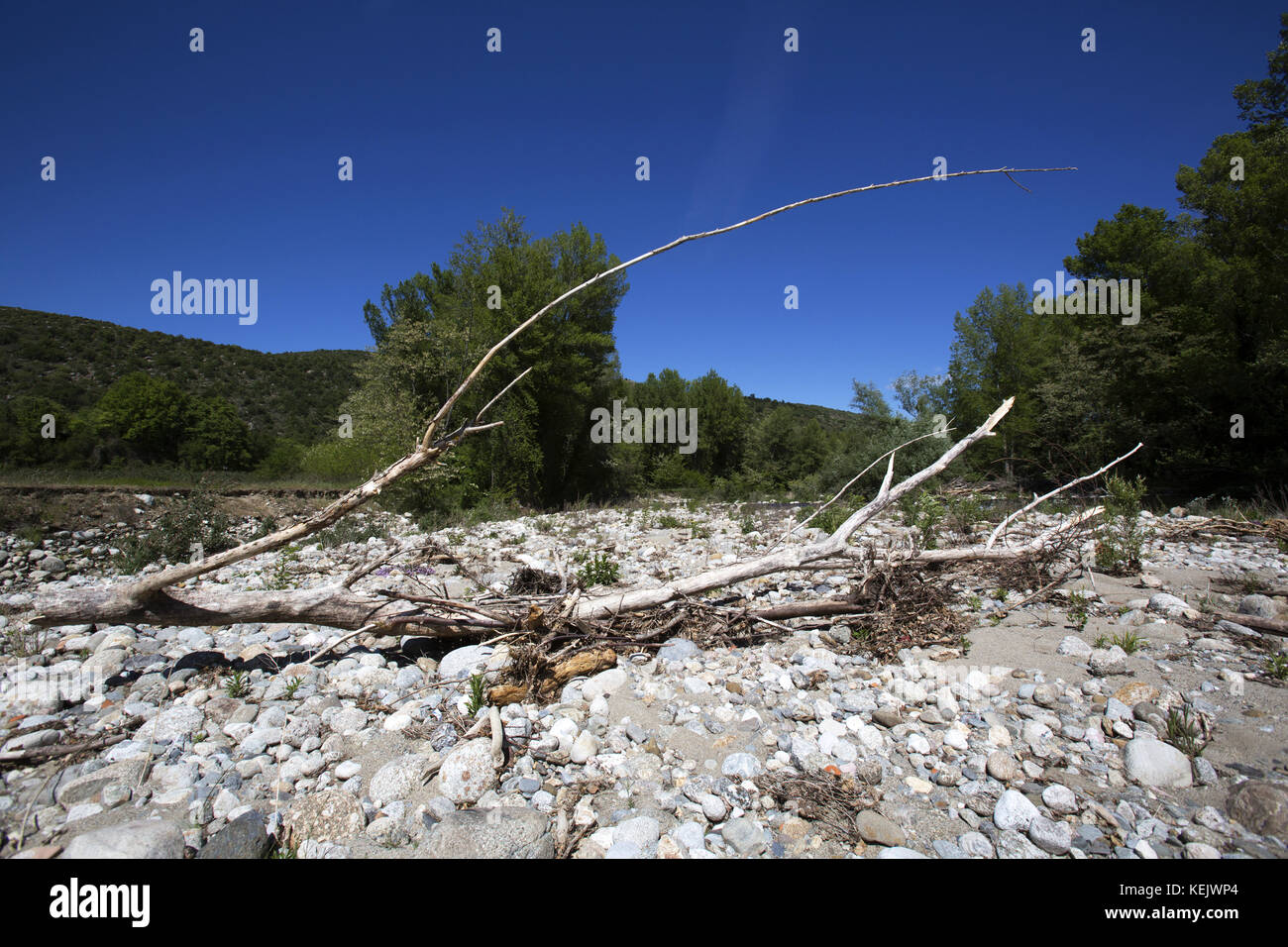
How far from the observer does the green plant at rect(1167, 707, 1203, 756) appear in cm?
233

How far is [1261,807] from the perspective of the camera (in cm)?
191

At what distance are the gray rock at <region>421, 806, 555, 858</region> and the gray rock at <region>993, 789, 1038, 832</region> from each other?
164 cm

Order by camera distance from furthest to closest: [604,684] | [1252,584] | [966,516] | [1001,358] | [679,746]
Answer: [1001,358] → [966,516] → [1252,584] → [604,684] → [679,746]

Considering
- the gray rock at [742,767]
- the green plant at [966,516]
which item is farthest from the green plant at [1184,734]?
the green plant at [966,516]

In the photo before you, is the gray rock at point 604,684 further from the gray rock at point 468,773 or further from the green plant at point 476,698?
the gray rock at point 468,773

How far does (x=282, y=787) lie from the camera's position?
2307mm

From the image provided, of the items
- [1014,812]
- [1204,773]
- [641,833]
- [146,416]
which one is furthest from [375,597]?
[146,416]

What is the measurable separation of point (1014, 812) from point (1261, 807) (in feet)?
2.58

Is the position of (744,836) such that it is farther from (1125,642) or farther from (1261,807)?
(1125,642)

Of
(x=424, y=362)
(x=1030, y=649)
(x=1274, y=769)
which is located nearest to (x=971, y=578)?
(x=1030, y=649)

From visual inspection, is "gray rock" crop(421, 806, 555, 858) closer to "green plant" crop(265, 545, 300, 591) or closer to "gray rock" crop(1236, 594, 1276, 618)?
"green plant" crop(265, 545, 300, 591)

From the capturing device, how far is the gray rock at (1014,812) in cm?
201

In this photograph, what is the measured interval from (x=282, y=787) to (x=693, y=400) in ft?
122
